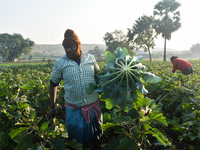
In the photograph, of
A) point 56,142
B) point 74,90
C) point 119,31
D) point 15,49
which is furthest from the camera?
point 15,49

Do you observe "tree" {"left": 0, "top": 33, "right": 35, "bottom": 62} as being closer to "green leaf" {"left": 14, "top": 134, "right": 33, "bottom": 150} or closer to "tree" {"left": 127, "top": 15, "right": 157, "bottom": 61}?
"tree" {"left": 127, "top": 15, "right": 157, "bottom": 61}

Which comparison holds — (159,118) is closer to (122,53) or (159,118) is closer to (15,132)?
(122,53)

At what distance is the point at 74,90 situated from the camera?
6.56ft

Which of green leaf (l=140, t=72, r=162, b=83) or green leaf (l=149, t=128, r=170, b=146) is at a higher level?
green leaf (l=140, t=72, r=162, b=83)

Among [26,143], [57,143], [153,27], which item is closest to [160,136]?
[57,143]

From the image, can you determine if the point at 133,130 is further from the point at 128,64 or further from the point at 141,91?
the point at 128,64

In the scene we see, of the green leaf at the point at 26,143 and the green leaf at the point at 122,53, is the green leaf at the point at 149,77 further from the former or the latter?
the green leaf at the point at 26,143

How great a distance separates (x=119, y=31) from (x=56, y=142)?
57037 mm

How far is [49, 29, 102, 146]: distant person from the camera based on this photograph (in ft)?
6.57

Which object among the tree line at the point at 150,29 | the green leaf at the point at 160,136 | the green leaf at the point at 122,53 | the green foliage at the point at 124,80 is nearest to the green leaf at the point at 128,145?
the green leaf at the point at 160,136

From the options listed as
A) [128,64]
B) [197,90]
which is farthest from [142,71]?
[197,90]

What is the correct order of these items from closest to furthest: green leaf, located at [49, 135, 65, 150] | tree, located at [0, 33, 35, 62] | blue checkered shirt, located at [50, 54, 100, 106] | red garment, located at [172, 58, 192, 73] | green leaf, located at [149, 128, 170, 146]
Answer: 1. green leaf, located at [149, 128, 170, 146]
2. green leaf, located at [49, 135, 65, 150]
3. blue checkered shirt, located at [50, 54, 100, 106]
4. red garment, located at [172, 58, 192, 73]
5. tree, located at [0, 33, 35, 62]

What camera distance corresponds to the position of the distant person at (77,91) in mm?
2002

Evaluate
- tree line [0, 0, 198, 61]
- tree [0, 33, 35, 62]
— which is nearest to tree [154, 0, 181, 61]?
tree line [0, 0, 198, 61]
